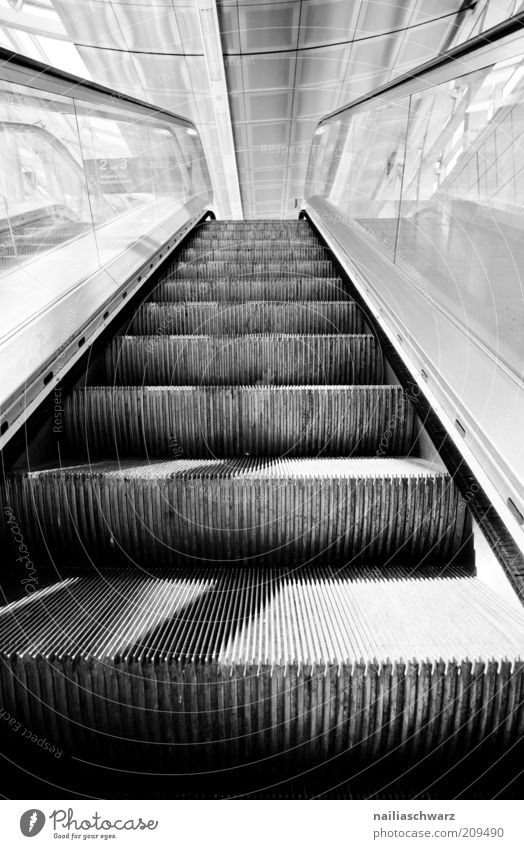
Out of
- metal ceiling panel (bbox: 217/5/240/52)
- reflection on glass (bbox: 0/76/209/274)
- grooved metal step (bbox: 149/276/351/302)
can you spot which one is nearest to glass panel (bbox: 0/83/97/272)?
Result: reflection on glass (bbox: 0/76/209/274)

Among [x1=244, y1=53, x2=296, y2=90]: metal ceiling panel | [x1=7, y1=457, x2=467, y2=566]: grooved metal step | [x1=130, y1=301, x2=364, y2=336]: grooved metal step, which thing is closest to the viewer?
[x1=7, y1=457, x2=467, y2=566]: grooved metal step

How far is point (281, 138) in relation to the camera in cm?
915

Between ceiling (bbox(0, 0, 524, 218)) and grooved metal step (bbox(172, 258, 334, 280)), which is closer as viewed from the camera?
grooved metal step (bbox(172, 258, 334, 280))

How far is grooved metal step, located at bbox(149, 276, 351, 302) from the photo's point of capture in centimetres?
252

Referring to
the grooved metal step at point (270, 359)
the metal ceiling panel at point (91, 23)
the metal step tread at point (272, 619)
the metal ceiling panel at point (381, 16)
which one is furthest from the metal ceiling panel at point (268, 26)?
the metal step tread at point (272, 619)

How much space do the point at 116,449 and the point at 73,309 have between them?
48 cm

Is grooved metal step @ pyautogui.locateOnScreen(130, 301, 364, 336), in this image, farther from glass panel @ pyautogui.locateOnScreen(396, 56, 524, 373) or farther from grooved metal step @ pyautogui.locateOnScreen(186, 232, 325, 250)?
grooved metal step @ pyautogui.locateOnScreen(186, 232, 325, 250)

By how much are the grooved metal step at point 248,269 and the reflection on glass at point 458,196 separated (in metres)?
0.31

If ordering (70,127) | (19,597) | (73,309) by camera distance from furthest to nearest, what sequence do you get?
1. (70,127)
2. (73,309)
3. (19,597)

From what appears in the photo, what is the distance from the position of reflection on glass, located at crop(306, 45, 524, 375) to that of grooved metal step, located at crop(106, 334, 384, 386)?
1.09 feet

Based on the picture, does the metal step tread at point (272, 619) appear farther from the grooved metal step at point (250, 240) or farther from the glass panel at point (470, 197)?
the grooved metal step at point (250, 240)

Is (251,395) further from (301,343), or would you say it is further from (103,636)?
(103,636)
